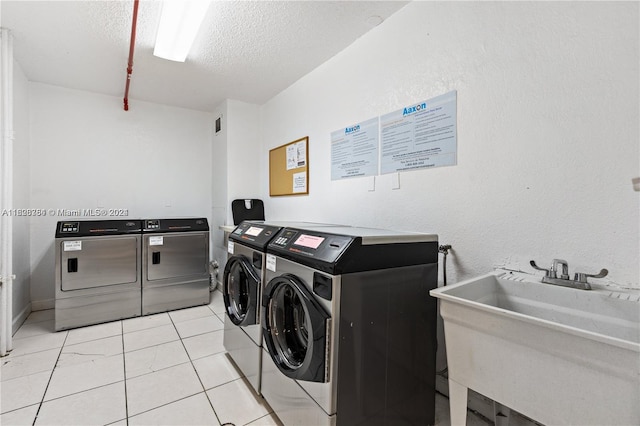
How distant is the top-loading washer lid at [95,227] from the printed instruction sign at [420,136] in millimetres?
2652

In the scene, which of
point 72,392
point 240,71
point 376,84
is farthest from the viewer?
point 240,71

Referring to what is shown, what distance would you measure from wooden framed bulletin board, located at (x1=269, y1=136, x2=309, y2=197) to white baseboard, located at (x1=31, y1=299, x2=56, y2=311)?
274cm

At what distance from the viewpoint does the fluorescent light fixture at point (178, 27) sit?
1802 mm

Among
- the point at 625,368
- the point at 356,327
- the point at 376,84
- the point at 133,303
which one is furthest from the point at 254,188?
the point at 625,368

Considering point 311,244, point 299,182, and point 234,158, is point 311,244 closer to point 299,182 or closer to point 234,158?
point 299,182

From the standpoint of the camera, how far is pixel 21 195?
9.08ft

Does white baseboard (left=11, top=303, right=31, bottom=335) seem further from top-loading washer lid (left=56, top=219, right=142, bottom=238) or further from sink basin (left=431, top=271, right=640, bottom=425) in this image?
sink basin (left=431, top=271, right=640, bottom=425)

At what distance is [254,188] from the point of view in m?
3.72

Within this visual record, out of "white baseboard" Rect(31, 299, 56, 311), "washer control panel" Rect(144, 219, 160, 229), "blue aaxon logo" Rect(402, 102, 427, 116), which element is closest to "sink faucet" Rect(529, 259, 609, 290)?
"blue aaxon logo" Rect(402, 102, 427, 116)

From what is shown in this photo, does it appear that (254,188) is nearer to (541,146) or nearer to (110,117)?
(110,117)

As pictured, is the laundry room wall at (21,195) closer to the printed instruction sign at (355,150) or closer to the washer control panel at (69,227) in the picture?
the washer control panel at (69,227)

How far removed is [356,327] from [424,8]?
1904 millimetres

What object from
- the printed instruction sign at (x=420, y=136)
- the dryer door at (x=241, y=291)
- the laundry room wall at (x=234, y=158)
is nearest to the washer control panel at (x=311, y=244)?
the dryer door at (x=241, y=291)

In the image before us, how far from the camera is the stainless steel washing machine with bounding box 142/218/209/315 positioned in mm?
3018
